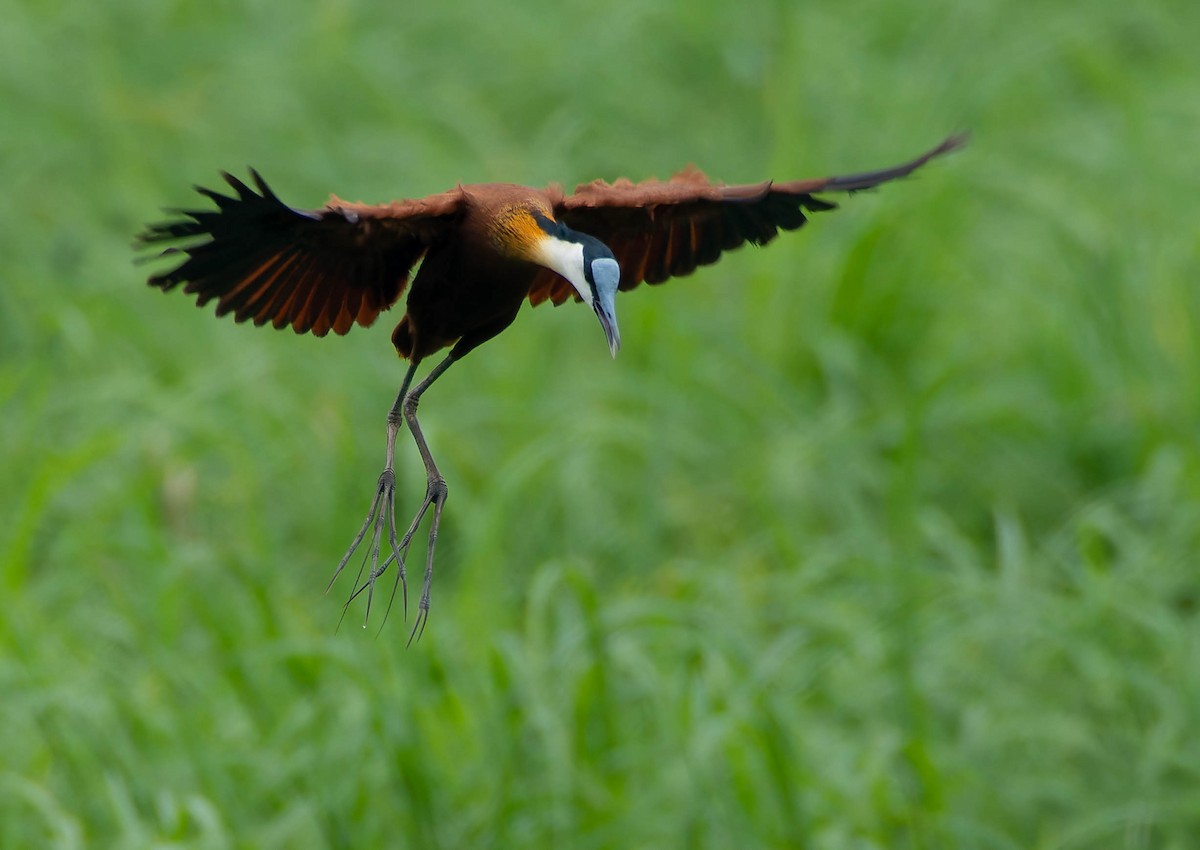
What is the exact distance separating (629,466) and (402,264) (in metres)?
4.56

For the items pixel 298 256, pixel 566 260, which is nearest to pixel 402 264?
pixel 298 256

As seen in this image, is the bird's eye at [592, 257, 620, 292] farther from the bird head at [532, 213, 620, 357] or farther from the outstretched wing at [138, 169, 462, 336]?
the outstretched wing at [138, 169, 462, 336]

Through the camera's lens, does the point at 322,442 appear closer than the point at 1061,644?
No

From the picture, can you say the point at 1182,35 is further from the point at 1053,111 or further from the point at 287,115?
the point at 287,115

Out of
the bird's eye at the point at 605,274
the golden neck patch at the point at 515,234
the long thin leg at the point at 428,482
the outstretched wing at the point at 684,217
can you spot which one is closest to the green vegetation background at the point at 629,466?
the outstretched wing at the point at 684,217

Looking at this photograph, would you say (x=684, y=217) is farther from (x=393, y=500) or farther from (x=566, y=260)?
(x=393, y=500)

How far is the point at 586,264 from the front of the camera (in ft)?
3.86

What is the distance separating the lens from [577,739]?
422 centimetres

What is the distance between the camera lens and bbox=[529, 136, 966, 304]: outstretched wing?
1491 millimetres

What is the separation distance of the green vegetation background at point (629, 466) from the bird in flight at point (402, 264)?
105 inches

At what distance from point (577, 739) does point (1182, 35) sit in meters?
6.03

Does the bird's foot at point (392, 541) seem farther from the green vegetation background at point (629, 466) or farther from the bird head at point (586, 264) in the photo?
the green vegetation background at point (629, 466)

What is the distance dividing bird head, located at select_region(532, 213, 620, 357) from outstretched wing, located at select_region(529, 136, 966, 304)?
178mm

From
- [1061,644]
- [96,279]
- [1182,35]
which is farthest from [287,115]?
[1182,35]
